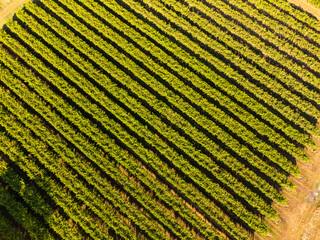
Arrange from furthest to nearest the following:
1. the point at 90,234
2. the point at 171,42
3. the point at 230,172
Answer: the point at 171,42 < the point at 230,172 < the point at 90,234

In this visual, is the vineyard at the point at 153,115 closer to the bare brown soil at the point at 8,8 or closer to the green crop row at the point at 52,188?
the green crop row at the point at 52,188

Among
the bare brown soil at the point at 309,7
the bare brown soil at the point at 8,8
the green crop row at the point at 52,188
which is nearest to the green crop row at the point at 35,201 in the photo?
the green crop row at the point at 52,188

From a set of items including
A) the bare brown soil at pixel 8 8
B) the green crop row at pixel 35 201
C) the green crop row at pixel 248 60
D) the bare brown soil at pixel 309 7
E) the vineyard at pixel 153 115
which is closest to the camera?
the green crop row at pixel 35 201

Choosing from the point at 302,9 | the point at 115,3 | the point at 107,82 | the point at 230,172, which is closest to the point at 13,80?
the point at 107,82

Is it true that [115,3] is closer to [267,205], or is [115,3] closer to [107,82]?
[107,82]

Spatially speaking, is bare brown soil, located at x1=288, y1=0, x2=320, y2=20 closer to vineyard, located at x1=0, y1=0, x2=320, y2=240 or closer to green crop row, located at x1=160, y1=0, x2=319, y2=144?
vineyard, located at x1=0, y1=0, x2=320, y2=240

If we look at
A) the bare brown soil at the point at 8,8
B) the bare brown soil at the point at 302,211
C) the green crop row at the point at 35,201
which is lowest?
the green crop row at the point at 35,201

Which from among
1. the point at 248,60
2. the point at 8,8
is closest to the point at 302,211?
the point at 248,60
